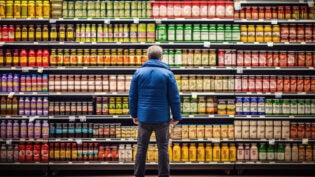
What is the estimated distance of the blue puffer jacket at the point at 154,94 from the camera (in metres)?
5.20

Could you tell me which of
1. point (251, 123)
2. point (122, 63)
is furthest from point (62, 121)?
point (251, 123)

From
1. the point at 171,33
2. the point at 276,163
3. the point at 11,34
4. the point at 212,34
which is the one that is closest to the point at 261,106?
the point at 276,163

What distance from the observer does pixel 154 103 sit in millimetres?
5219

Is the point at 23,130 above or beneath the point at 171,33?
beneath

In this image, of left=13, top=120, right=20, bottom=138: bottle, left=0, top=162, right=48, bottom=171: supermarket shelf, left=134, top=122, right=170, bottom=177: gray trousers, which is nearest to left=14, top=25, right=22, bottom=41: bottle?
left=13, top=120, right=20, bottom=138: bottle

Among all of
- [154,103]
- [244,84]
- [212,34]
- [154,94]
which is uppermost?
[212,34]

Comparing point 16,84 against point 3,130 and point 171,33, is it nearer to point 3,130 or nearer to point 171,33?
point 3,130

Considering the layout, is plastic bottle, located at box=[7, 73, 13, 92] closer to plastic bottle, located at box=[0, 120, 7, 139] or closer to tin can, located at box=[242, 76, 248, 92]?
plastic bottle, located at box=[0, 120, 7, 139]

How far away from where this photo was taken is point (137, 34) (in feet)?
22.9

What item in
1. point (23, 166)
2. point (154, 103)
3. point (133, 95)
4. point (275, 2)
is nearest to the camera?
point (154, 103)

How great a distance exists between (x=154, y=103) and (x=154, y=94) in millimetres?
101

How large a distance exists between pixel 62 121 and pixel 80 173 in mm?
879

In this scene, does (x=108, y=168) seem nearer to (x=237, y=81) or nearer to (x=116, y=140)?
(x=116, y=140)

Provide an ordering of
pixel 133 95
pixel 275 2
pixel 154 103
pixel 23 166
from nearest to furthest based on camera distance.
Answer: pixel 154 103 → pixel 133 95 → pixel 23 166 → pixel 275 2
